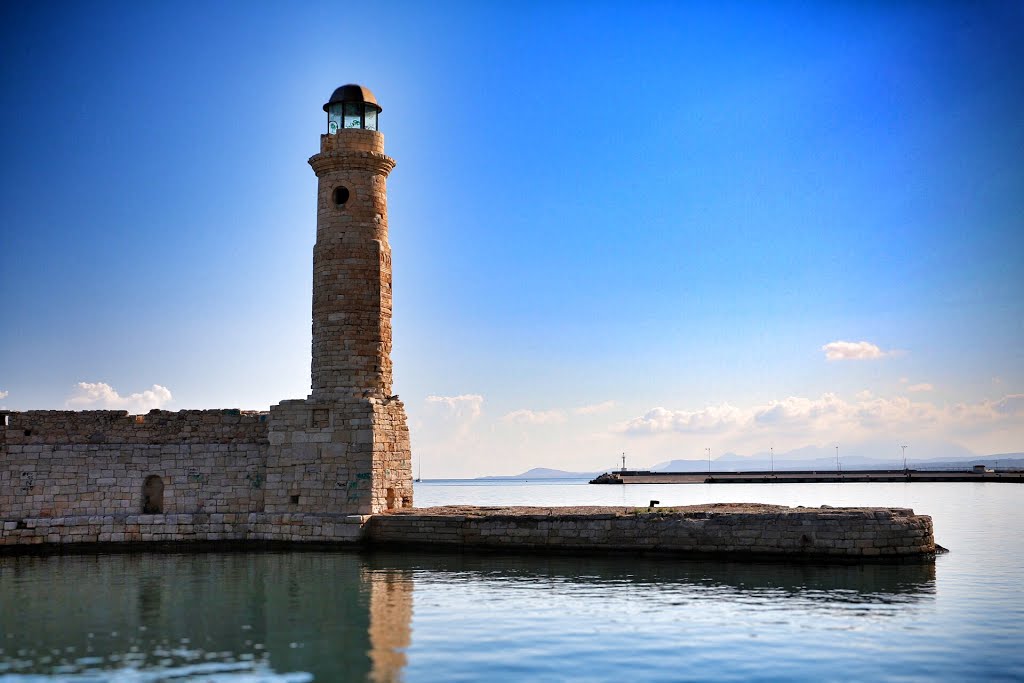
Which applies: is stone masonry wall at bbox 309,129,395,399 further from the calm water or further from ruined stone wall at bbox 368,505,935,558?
the calm water

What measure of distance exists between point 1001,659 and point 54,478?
58.1ft

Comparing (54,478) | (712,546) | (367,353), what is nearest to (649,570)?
(712,546)

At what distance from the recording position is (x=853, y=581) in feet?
46.4

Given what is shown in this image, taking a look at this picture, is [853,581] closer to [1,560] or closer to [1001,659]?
[1001,659]

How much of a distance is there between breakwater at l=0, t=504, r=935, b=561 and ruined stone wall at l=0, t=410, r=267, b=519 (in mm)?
378

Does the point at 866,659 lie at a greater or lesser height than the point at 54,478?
lesser

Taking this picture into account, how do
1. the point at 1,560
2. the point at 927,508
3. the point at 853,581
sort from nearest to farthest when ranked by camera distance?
the point at 853,581
the point at 1,560
the point at 927,508

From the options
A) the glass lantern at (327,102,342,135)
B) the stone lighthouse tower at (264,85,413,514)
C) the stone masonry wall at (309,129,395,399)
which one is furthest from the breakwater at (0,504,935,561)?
the glass lantern at (327,102,342,135)

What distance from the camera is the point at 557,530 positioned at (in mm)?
17562

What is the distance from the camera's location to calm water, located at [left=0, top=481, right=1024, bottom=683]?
30.1 ft

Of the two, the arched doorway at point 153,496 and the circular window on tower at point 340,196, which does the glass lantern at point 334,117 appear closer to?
the circular window on tower at point 340,196

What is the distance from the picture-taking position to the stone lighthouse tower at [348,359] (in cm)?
1897

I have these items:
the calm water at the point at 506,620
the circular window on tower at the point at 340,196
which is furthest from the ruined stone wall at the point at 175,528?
the circular window on tower at the point at 340,196

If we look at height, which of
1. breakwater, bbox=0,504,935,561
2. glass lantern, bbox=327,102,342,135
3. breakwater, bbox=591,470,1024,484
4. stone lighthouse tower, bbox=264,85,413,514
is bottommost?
breakwater, bbox=591,470,1024,484
